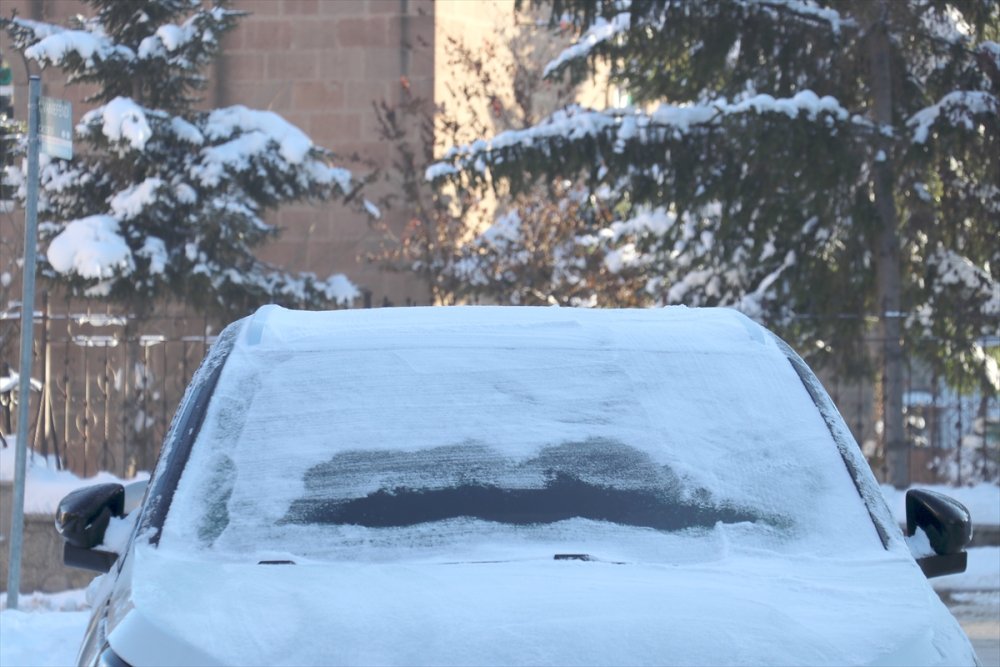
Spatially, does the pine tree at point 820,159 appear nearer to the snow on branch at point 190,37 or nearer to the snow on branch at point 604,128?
the snow on branch at point 604,128

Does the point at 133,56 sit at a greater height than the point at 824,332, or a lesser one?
greater

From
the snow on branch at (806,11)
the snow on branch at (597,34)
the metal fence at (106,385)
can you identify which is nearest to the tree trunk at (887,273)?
the snow on branch at (806,11)

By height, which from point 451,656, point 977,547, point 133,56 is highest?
point 133,56

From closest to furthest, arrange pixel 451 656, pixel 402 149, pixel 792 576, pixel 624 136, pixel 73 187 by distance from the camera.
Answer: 1. pixel 451 656
2. pixel 792 576
3. pixel 624 136
4. pixel 73 187
5. pixel 402 149

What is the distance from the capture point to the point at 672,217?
13414 millimetres

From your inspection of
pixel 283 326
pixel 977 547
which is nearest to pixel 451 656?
pixel 283 326

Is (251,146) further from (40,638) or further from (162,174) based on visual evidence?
(40,638)

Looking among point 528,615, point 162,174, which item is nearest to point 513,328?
point 528,615

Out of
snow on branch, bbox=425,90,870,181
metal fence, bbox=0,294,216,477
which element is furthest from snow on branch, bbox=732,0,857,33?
metal fence, bbox=0,294,216,477

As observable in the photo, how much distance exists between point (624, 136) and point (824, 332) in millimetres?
2416

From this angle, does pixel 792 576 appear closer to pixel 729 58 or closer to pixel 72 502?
pixel 72 502

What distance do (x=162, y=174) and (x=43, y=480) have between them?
11.0ft

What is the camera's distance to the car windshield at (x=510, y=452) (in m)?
3.04

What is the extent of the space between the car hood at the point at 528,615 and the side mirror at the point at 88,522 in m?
0.74
